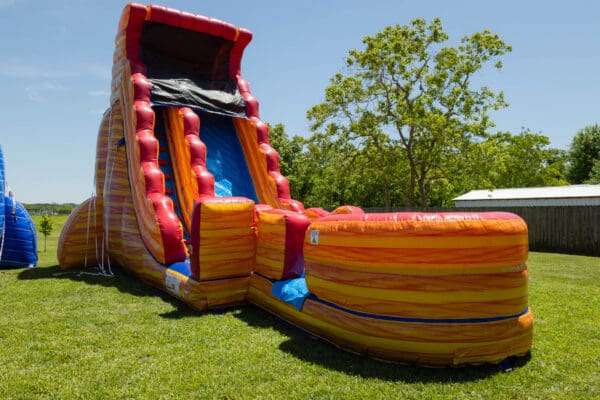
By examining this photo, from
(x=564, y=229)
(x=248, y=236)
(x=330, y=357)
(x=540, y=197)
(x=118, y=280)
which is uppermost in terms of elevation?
(x=248, y=236)

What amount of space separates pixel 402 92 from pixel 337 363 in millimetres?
15289

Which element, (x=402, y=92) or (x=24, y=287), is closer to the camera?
(x=24, y=287)

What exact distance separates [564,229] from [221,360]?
1368cm

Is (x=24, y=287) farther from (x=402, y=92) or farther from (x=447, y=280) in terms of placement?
(x=402, y=92)

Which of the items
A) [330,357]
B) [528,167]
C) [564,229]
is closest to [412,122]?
[564,229]

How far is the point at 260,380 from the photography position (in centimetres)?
326

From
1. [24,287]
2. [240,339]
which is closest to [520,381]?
[240,339]

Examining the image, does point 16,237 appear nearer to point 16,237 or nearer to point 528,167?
point 16,237

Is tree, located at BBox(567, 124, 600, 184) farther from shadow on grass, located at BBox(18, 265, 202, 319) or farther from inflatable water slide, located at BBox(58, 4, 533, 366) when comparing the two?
shadow on grass, located at BBox(18, 265, 202, 319)

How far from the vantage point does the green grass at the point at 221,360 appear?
10.1 ft

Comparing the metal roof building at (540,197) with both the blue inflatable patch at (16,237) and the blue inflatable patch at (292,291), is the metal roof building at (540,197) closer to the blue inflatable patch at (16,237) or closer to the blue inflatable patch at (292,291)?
the blue inflatable patch at (292,291)

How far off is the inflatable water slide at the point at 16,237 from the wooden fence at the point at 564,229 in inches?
558

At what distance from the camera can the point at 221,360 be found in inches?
143

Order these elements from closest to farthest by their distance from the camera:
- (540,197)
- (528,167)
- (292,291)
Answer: (292,291) < (540,197) < (528,167)
